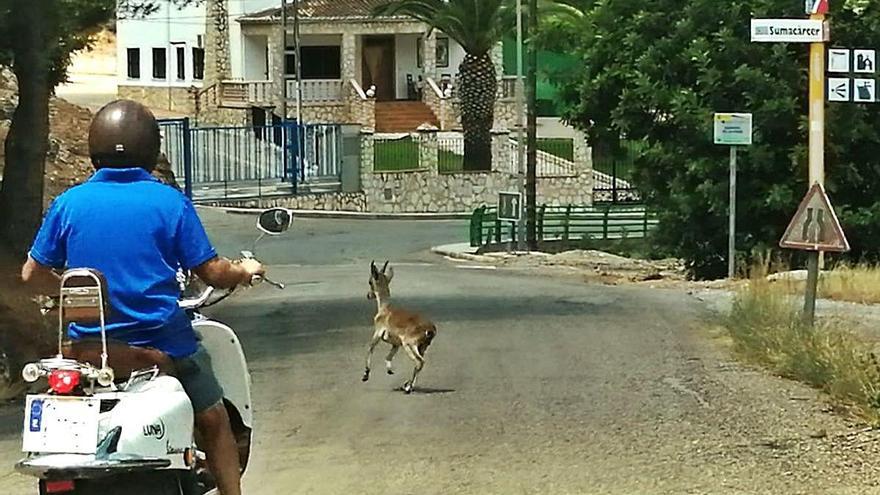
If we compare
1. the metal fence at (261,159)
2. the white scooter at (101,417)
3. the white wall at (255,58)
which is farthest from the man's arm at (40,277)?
the white wall at (255,58)

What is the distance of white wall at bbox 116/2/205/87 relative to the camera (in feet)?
223

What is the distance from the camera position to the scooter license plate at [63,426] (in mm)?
5018

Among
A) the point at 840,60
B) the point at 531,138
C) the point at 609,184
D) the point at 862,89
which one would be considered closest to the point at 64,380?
the point at 840,60

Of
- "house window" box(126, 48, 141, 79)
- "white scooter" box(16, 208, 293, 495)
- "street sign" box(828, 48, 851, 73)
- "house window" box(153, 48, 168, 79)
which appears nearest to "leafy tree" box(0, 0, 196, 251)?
"street sign" box(828, 48, 851, 73)

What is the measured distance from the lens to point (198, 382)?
5699 millimetres

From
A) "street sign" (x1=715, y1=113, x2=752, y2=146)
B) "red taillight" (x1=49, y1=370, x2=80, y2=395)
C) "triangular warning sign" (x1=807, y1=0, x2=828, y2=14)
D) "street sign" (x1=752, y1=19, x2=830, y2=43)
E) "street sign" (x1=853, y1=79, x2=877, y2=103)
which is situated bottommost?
"red taillight" (x1=49, y1=370, x2=80, y2=395)

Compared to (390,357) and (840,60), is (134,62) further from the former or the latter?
(390,357)

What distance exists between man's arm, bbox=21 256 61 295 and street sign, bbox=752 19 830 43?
10.6 meters

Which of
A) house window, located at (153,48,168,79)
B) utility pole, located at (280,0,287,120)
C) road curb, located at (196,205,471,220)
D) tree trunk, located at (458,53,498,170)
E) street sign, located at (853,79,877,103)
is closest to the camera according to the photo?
street sign, located at (853,79,877,103)

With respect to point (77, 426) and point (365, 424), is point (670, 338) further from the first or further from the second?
point (77, 426)

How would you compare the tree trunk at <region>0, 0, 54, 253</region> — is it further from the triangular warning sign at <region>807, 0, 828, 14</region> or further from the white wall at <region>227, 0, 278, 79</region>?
the white wall at <region>227, 0, 278, 79</region>

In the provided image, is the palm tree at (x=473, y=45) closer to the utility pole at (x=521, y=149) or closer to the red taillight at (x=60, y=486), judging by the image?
the utility pole at (x=521, y=149)

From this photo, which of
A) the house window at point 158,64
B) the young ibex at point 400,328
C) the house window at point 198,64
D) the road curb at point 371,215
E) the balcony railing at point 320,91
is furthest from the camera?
the house window at point 158,64

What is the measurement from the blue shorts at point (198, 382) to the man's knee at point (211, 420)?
1 cm
